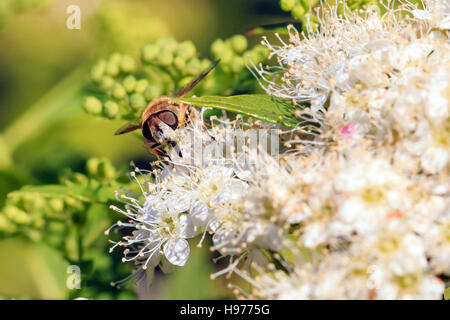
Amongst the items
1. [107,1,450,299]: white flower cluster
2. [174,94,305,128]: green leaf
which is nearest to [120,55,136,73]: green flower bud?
[107,1,450,299]: white flower cluster

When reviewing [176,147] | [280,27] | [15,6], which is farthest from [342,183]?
[15,6]

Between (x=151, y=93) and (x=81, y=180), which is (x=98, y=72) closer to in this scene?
(x=151, y=93)

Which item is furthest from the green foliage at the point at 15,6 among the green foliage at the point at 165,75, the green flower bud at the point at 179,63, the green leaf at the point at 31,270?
the green leaf at the point at 31,270

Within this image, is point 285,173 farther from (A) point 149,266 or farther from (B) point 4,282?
(B) point 4,282

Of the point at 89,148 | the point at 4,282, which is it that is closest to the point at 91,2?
the point at 89,148

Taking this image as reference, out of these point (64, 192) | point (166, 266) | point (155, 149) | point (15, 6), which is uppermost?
point (15, 6)

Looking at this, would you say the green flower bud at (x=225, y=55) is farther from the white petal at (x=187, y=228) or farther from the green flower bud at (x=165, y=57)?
the white petal at (x=187, y=228)
